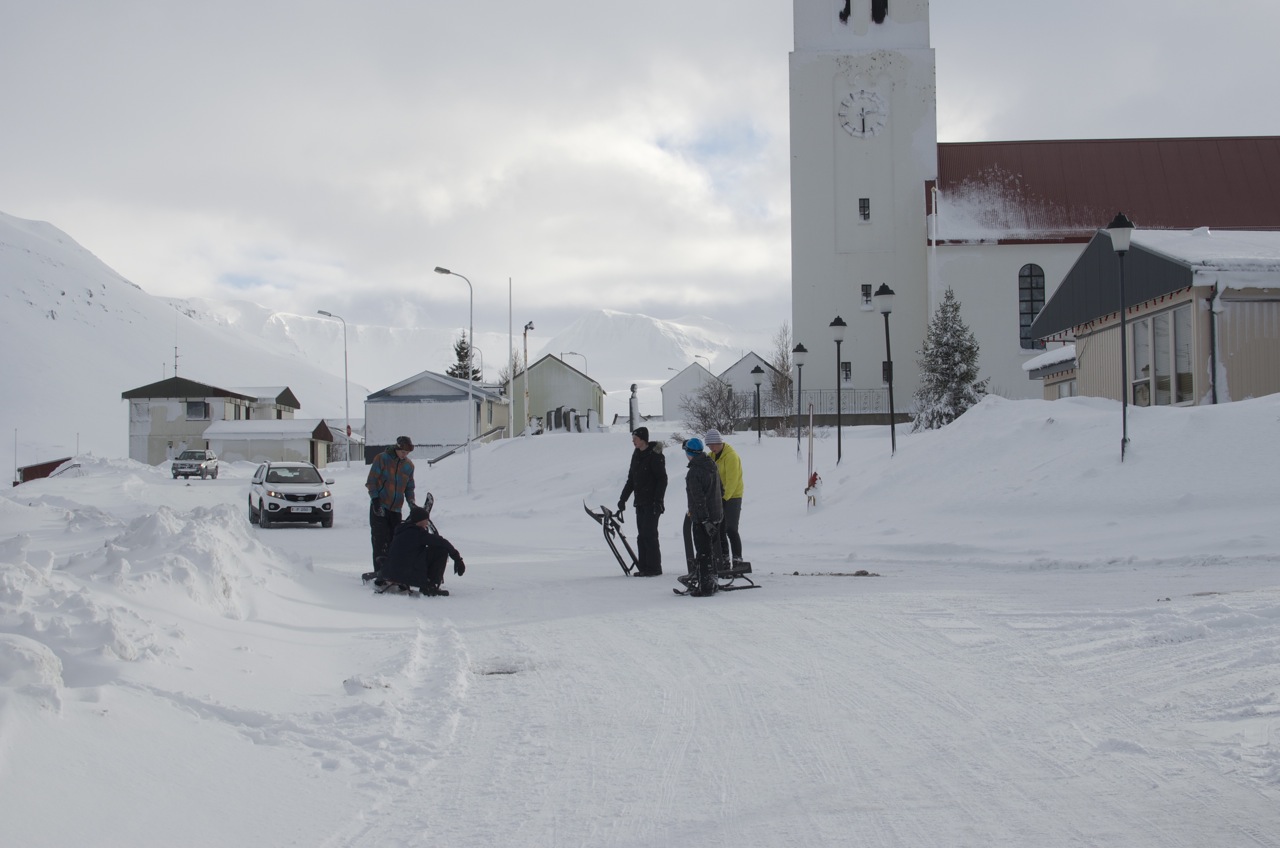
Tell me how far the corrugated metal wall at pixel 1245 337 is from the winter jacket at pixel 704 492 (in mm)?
14545

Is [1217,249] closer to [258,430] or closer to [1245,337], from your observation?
[1245,337]

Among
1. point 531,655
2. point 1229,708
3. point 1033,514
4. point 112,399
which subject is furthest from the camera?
point 112,399

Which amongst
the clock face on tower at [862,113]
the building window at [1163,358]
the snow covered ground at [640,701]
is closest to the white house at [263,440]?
the clock face on tower at [862,113]

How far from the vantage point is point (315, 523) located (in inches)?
1075

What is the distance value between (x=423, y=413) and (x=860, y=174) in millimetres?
29195

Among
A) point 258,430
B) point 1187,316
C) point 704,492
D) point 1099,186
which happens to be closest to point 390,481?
point 704,492

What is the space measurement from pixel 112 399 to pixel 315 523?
446ft

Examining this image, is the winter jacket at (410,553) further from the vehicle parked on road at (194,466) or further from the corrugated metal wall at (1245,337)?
the vehicle parked on road at (194,466)

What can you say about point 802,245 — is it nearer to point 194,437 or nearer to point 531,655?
point 531,655

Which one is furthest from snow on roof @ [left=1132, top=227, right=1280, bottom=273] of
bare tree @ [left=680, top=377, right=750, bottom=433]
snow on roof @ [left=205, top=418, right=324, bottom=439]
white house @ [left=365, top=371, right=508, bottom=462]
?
snow on roof @ [left=205, top=418, right=324, bottom=439]

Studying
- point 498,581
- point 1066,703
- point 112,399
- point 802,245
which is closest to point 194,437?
point 802,245

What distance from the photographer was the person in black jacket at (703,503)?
467 inches

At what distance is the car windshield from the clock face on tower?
105 feet

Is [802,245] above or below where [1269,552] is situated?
above
